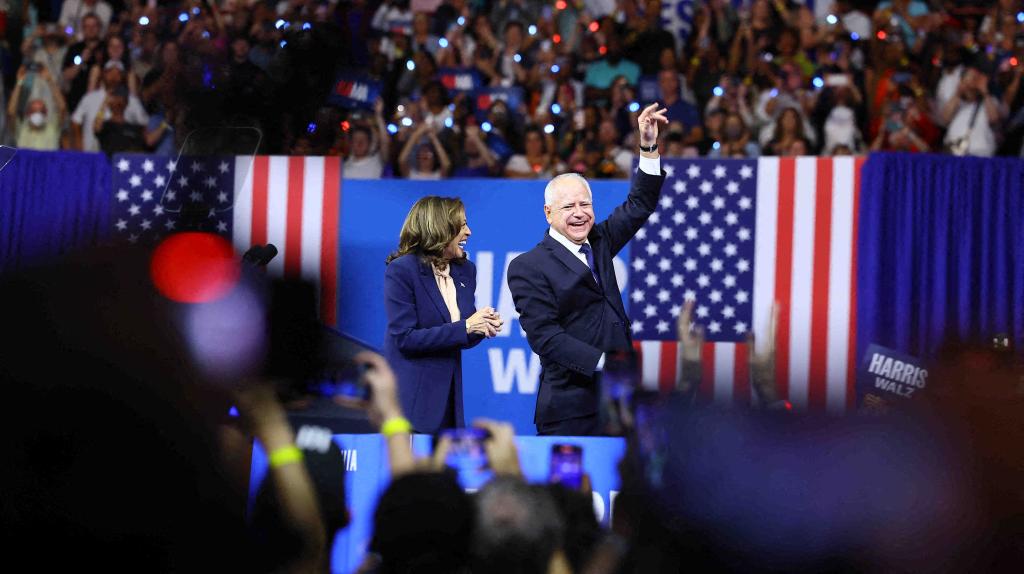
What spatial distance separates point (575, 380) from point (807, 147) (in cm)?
487

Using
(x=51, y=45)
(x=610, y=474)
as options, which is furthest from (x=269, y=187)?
(x=610, y=474)

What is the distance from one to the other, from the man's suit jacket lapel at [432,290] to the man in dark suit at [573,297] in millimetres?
379

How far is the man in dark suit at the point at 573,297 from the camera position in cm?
504

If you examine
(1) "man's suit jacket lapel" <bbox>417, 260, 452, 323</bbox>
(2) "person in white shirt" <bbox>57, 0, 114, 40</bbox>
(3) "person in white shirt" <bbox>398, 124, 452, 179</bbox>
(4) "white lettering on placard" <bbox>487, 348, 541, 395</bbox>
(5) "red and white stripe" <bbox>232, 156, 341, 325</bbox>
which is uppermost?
(2) "person in white shirt" <bbox>57, 0, 114, 40</bbox>

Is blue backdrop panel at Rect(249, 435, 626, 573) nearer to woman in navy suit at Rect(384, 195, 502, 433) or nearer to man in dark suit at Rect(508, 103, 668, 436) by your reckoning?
man in dark suit at Rect(508, 103, 668, 436)

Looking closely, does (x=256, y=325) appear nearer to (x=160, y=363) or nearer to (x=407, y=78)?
(x=160, y=363)

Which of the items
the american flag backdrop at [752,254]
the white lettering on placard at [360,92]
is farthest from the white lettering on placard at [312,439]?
the white lettering on placard at [360,92]

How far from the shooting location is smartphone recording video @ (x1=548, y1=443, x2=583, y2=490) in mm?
3352

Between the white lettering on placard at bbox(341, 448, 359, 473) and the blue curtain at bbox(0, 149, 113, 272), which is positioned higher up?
the blue curtain at bbox(0, 149, 113, 272)

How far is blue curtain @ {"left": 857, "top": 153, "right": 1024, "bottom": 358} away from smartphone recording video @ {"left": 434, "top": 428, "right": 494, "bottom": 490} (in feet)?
18.5

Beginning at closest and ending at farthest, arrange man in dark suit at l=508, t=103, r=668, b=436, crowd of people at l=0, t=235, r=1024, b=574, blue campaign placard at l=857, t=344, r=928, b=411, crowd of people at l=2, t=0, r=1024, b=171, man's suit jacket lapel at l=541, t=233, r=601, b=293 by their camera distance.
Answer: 1. crowd of people at l=0, t=235, r=1024, b=574
2. blue campaign placard at l=857, t=344, r=928, b=411
3. man in dark suit at l=508, t=103, r=668, b=436
4. man's suit jacket lapel at l=541, t=233, r=601, b=293
5. crowd of people at l=2, t=0, r=1024, b=171

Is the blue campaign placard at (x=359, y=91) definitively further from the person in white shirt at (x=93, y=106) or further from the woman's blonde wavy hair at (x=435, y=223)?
the woman's blonde wavy hair at (x=435, y=223)

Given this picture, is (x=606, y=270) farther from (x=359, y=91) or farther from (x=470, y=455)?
(x=359, y=91)

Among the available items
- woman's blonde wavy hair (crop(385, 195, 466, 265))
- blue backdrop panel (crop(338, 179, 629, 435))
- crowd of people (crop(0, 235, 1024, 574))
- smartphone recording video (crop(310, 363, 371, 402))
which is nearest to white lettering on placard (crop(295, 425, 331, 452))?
crowd of people (crop(0, 235, 1024, 574))
